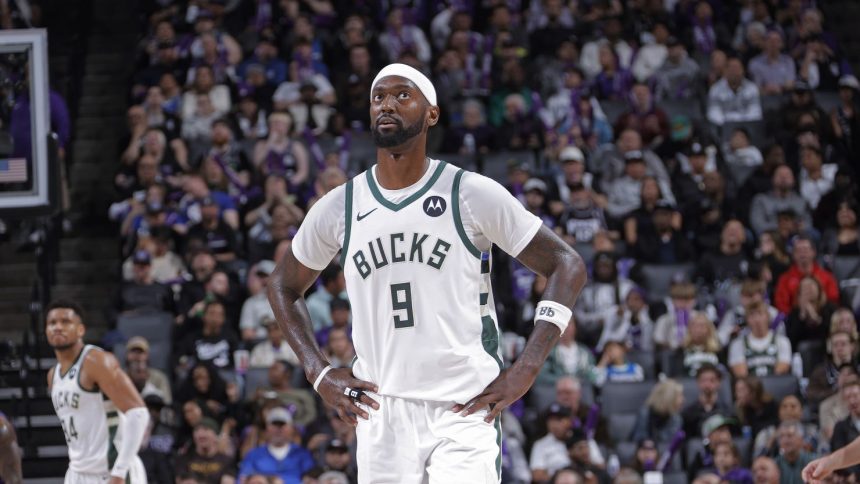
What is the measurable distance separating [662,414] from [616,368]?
0.79 metres

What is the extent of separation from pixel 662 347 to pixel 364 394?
837 centimetres

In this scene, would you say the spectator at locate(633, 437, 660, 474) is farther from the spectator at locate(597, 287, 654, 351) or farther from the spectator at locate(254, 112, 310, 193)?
the spectator at locate(254, 112, 310, 193)

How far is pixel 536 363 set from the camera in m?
5.48

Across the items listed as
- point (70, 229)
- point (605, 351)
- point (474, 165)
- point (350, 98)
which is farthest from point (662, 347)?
point (70, 229)

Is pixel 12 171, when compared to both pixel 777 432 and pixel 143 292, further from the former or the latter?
pixel 777 432

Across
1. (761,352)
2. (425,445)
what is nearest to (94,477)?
(425,445)

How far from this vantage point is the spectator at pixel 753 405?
1258 cm

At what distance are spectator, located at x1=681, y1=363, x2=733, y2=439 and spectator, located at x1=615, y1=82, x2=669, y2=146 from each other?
14.7ft

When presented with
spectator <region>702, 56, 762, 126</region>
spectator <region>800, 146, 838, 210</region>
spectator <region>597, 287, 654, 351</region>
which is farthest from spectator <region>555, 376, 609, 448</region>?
spectator <region>702, 56, 762, 126</region>

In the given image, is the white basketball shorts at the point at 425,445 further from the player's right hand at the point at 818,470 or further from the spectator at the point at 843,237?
the spectator at the point at 843,237

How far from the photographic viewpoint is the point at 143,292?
1426cm

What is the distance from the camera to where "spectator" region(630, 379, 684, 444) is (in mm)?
12633

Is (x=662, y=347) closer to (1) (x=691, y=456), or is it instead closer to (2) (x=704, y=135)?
(1) (x=691, y=456)

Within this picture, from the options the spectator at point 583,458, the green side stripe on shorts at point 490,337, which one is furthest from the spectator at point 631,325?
the green side stripe on shorts at point 490,337
